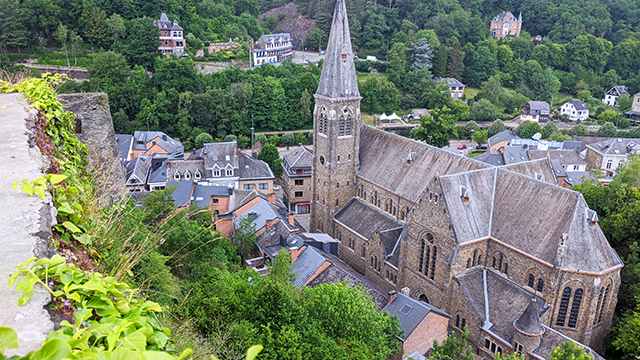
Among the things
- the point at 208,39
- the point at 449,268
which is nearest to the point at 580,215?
the point at 449,268

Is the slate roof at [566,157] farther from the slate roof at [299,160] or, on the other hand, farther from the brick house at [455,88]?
the brick house at [455,88]

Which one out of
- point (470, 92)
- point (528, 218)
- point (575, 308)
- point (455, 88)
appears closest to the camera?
point (575, 308)

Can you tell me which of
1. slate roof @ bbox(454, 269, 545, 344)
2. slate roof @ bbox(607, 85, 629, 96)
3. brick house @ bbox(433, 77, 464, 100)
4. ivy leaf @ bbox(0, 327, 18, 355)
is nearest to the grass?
brick house @ bbox(433, 77, 464, 100)

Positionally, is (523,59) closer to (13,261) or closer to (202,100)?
(202,100)

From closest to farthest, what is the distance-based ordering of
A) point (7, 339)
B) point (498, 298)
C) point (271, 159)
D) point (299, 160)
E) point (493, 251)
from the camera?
point (7, 339), point (498, 298), point (493, 251), point (299, 160), point (271, 159)

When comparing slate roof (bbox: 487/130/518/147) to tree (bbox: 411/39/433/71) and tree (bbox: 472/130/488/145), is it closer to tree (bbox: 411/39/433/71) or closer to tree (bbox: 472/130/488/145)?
tree (bbox: 472/130/488/145)

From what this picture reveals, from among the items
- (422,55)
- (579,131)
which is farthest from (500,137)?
(422,55)

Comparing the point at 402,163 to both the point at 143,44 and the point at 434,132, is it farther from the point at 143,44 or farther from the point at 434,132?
the point at 143,44
